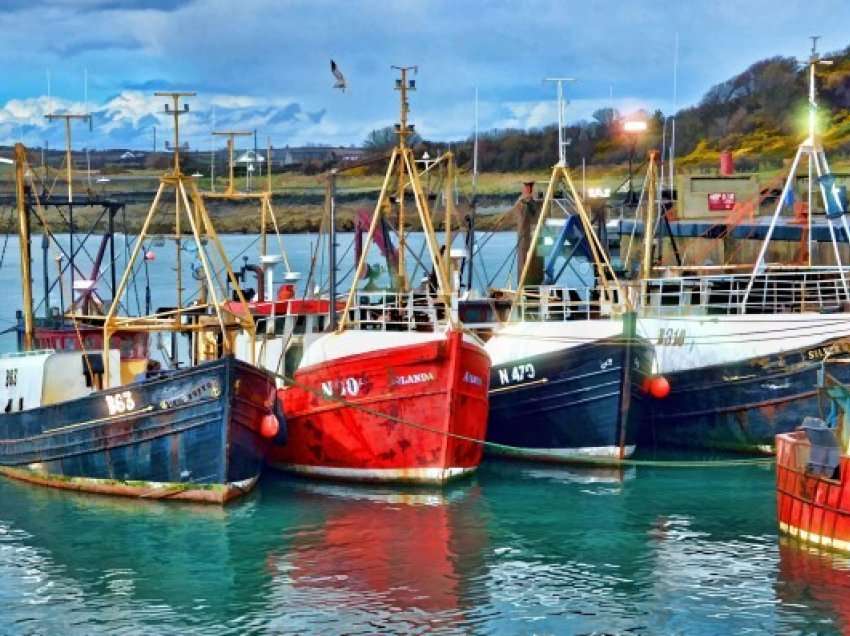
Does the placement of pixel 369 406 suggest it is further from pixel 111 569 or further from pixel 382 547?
pixel 111 569

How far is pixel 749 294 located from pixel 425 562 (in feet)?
42.6

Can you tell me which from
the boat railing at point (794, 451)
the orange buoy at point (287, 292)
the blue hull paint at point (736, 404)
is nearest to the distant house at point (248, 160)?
the orange buoy at point (287, 292)

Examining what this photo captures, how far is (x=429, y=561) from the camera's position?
21953 mm

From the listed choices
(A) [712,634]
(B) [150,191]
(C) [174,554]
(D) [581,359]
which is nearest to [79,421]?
(C) [174,554]

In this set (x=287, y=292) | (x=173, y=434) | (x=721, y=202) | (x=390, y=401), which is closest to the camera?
(x=173, y=434)

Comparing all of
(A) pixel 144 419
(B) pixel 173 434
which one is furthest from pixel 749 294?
(A) pixel 144 419

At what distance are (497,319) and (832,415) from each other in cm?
1110

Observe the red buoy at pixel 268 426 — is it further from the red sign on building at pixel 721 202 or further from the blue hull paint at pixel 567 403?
the red sign on building at pixel 721 202

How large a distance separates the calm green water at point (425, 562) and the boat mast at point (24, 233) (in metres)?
3.47

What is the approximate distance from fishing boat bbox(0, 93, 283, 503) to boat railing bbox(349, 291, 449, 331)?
8.83ft

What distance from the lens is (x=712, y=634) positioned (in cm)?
1848

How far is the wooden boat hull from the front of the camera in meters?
25.2

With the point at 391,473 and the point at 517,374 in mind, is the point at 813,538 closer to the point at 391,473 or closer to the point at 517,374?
the point at 391,473

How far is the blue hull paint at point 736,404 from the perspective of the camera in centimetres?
2923
